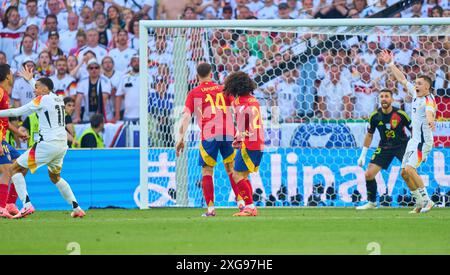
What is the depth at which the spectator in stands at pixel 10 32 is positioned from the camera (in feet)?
69.3

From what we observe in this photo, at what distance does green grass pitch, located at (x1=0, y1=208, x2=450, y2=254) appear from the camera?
9.71 metres

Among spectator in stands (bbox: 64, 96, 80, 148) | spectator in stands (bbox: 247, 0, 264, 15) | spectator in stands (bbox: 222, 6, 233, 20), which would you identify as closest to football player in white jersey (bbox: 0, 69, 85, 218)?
spectator in stands (bbox: 64, 96, 80, 148)

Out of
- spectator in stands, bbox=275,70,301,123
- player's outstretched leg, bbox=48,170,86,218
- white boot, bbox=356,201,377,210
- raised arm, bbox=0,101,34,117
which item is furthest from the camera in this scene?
spectator in stands, bbox=275,70,301,123

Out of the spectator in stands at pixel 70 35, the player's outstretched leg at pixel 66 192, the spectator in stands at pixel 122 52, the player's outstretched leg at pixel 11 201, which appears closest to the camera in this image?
the player's outstretched leg at pixel 66 192

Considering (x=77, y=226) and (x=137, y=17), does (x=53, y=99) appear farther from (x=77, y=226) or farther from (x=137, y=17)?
(x=137, y=17)

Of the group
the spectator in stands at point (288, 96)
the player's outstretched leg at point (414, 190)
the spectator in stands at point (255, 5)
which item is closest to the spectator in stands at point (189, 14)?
the spectator in stands at point (255, 5)

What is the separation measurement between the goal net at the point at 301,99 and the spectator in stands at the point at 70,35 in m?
3.22

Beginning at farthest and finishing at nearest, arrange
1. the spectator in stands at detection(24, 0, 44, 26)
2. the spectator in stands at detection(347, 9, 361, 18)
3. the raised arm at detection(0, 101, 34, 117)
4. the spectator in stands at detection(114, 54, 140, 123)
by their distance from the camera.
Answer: the spectator in stands at detection(24, 0, 44, 26), the spectator in stands at detection(347, 9, 361, 18), the spectator in stands at detection(114, 54, 140, 123), the raised arm at detection(0, 101, 34, 117)

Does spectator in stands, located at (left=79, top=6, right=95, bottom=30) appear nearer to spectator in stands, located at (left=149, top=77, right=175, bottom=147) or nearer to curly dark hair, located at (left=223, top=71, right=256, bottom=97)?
spectator in stands, located at (left=149, top=77, right=175, bottom=147)

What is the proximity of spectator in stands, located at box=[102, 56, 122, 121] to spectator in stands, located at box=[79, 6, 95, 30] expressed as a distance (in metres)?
1.16

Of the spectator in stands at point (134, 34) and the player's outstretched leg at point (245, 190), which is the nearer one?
the player's outstretched leg at point (245, 190)

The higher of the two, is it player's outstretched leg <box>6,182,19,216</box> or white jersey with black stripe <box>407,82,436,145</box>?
white jersey with black stripe <box>407,82,436,145</box>

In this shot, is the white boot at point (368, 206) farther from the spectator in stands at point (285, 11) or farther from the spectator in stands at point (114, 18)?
the spectator in stands at point (114, 18)
